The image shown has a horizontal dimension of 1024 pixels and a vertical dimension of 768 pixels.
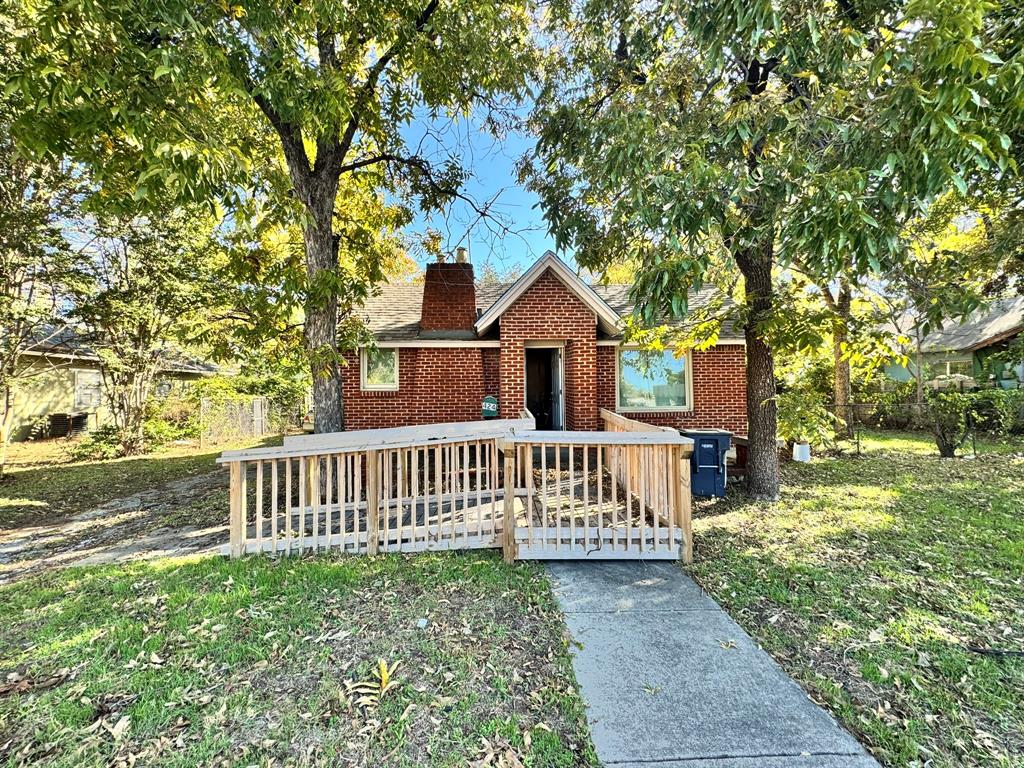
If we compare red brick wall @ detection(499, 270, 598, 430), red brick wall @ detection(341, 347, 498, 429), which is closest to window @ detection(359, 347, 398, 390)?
red brick wall @ detection(341, 347, 498, 429)

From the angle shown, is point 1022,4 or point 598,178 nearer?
point 1022,4

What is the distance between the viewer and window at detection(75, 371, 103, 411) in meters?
16.9

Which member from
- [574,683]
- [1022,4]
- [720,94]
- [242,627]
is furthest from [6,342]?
[1022,4]

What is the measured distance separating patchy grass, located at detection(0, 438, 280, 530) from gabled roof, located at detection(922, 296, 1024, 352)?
23.7 meters

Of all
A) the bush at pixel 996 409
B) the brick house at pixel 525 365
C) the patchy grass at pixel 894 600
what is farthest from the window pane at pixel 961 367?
the brick house at pixel 525 365

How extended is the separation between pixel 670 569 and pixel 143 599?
16.8 ft

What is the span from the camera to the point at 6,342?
987cm

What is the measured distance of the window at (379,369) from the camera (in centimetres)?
1010

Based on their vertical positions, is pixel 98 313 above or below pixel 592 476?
above

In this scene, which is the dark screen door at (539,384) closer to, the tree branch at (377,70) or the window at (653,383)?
the window at (653,383)

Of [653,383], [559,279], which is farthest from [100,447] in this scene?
[653,383]

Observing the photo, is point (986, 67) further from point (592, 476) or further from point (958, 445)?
point (958, 445)

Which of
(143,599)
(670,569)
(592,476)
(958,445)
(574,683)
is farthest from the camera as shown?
(958,445)

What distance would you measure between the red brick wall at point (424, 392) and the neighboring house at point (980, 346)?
1456 centimetres
